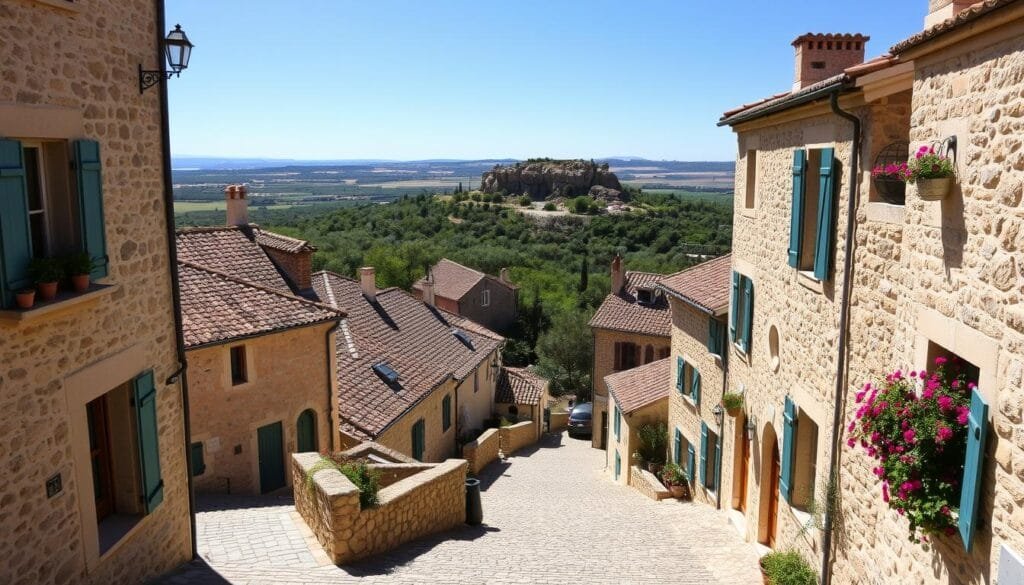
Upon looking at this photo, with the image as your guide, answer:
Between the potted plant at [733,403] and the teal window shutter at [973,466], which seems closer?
the teal window shutter at [973,466]

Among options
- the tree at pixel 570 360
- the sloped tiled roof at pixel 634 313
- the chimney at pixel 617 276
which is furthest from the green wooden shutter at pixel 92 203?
the tree at pixel 570 360

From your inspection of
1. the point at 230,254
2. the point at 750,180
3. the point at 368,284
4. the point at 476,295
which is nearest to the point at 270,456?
the point at 230,254

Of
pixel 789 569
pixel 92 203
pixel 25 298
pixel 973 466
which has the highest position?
pixel 92 203

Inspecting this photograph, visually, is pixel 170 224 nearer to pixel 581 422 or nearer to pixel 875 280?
pixel 875 280

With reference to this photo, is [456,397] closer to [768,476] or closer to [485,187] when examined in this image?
[768,476]

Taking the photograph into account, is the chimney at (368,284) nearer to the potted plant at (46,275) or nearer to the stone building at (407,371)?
the stone building at (407,371)

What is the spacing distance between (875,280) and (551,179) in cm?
11488

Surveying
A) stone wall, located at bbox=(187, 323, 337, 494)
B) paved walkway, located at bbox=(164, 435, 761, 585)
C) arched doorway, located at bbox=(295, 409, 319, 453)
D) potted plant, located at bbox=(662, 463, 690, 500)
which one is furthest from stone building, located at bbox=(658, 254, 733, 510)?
arched doorway, located at bbox=(295, 409, 319, 453)

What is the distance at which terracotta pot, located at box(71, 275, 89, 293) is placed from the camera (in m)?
6.30

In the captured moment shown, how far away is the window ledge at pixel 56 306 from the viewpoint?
5473 mm

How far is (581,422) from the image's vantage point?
32719 millimetres

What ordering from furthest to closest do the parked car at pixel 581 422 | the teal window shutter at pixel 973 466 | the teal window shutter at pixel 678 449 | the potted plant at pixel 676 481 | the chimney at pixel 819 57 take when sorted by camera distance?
the parked car at pixel 581 422
the teal window shutter at pixel 678 449
the potted plant at pixel 676 481
the chimney at pixel 819 57
the teal window shutter at pixel 973 466

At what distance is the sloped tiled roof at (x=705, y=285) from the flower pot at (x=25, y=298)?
11302 millimetres

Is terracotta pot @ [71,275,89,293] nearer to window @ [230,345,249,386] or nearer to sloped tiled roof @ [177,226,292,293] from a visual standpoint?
window @ [230,345,249,386]
